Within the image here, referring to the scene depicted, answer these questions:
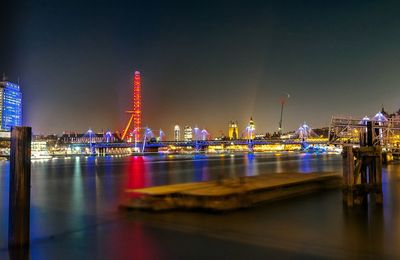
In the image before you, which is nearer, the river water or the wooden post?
the wooden post

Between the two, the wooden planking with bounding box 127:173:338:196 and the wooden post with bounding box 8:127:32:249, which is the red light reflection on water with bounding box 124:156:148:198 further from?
the wooden post with bounding box 8:127:32:249

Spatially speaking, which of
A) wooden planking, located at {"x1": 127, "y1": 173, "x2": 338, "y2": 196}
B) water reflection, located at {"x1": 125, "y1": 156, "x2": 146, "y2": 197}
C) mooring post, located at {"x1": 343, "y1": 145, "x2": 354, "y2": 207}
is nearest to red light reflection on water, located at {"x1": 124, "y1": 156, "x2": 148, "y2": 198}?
water reflection, located at {"x1": 125, "y1": 156, "x2": 146, "y2": 197}

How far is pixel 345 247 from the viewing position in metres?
12.4

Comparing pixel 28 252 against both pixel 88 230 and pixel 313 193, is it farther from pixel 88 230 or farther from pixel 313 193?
pixel 313 193

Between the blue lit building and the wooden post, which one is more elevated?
the blue lit building

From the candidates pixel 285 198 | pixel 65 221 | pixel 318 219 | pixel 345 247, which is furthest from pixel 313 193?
pixel 65 221

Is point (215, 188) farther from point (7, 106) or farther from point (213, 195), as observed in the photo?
point (7, 106)

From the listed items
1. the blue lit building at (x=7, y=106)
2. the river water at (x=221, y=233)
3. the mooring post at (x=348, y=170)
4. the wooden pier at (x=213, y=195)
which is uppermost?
the blue lit building at (x=7, y=106)

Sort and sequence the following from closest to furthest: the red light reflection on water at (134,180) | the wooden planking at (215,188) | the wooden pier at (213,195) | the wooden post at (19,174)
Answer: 1. the wooden post at (19,174)
2. the wooden pier at (213,195)
3. the wooden planking at (215,188)
4. the red light reflection on water at (134,180)

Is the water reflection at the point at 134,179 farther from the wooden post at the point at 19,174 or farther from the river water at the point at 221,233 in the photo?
the wooden post at the point at 19,174

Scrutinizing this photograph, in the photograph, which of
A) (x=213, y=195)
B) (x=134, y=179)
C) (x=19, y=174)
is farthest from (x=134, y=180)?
(x=19, y=174)

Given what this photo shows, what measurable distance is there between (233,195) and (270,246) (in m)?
6.27

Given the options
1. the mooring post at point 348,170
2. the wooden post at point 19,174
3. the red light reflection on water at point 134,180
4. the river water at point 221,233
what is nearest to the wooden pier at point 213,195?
the river water at point 221,233

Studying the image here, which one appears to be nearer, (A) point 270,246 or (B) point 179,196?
(A) point 270,246
